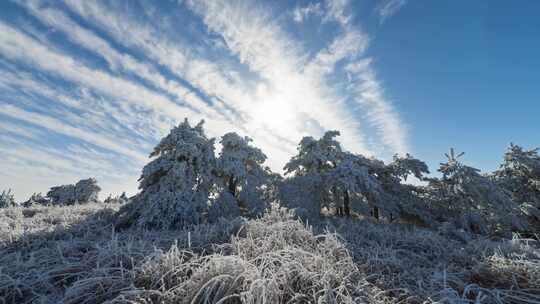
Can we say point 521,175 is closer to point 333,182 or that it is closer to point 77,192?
point 333,182

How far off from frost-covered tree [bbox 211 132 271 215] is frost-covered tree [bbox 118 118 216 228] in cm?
75

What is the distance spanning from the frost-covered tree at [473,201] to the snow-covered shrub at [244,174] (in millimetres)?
Result: 6118

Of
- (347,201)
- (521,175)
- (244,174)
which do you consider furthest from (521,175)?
(244,174)

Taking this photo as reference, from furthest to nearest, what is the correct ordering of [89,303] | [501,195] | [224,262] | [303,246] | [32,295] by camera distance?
[501,195] → [303,246] → [224,262] → [32,295] → [89,303]

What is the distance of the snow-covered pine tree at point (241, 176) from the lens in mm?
6945

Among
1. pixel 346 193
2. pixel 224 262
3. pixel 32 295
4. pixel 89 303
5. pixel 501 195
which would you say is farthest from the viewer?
pixel 346 193

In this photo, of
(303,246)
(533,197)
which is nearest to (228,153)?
(303,246)

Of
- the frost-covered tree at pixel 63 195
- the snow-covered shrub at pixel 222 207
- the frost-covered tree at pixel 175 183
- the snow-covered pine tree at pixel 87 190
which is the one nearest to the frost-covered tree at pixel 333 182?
the snow-covered shrub at pixel 222 207

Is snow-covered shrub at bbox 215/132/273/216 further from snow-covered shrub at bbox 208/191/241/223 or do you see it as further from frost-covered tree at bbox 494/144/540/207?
frost-covered tree at bbox 494/144/540/207

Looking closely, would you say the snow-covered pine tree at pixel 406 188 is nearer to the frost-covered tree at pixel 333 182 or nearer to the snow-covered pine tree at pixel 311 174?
the frost-covered tree at pixel 333 182

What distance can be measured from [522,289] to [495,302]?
1.63 feet

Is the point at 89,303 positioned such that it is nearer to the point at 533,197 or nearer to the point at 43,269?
the point at 43,269

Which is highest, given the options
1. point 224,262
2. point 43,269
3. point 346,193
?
point 346,193

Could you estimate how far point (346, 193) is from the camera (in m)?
8.66
